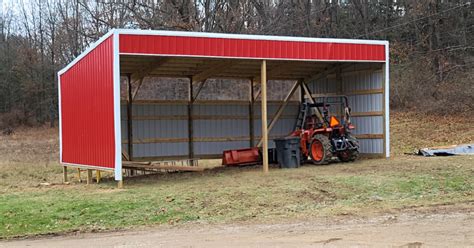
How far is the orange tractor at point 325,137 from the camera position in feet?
56.1

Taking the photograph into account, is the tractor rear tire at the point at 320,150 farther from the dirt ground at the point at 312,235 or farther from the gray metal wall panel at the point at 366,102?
the dirt ground at the point at 312,235

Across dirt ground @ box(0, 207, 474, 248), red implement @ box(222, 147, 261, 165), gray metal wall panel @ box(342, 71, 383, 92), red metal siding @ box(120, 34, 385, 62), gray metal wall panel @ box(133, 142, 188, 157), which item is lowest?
dirt ground @ box(0, 207, 474, 248)

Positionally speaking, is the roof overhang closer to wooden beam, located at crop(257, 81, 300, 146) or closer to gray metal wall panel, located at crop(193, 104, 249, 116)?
wooden beam, located at crop(257, 81, 300, 146)

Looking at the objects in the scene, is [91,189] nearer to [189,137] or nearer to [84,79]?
[84,79]

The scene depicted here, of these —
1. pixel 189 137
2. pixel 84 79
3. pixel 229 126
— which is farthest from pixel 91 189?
pixel 229 126

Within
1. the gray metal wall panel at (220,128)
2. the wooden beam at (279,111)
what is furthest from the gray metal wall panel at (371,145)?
the gray metal wall panel at (220,128)

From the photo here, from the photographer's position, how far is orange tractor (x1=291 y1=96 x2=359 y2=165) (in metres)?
17.1

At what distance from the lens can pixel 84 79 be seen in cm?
1631

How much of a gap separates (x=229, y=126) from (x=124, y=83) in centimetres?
451

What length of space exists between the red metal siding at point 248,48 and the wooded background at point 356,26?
1210 cm

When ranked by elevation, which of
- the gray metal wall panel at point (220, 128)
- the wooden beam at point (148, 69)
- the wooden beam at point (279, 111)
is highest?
the wooden beam at point (148, 69)

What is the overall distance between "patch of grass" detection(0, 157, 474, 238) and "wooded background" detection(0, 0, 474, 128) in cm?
1555

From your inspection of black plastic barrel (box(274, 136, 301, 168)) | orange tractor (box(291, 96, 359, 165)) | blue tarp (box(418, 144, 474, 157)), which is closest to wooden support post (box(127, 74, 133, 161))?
black plastic barrel (box(274, 136, 301, 168))

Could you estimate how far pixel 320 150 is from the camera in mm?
17344
